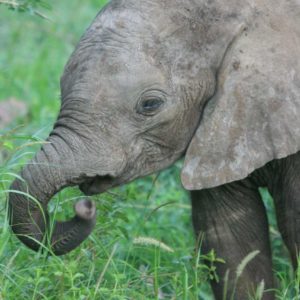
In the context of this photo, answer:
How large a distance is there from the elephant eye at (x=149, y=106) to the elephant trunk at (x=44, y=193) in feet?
1.32

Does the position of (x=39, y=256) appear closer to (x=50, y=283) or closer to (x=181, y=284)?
(x=50, y=283)

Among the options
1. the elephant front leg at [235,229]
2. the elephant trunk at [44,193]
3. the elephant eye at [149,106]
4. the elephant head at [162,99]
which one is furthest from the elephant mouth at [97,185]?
the elephant front leg at [235,229]

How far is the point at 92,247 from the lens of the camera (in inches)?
249

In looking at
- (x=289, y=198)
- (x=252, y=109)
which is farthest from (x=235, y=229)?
(x=252, y=109)

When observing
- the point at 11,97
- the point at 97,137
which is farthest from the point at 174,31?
the point at 11,97

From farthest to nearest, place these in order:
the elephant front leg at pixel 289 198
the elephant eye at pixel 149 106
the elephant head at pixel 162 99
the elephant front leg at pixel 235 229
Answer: the elephant front leg at pixel 235 229, the elephant front leg at pixel 289 198, the elephant eye at pixel 149 106, the elephant head at pixel 162 99

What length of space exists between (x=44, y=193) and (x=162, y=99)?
2.36ft

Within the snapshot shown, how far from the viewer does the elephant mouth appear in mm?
5811

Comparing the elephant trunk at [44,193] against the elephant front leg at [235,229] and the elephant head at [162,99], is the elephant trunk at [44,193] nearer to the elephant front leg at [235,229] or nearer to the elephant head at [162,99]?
the elephant head at [162,99]

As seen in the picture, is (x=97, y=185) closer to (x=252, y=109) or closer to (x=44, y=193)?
(x=44, y=193)

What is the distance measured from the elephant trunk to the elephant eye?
1.32 ft

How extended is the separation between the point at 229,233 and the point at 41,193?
42.3 inches

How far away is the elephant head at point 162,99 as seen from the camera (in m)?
5.69

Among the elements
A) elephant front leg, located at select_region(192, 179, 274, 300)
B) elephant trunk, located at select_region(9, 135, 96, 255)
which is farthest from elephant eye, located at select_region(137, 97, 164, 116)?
elephant front leg, located at select_region(192, 179, 274, 300)
